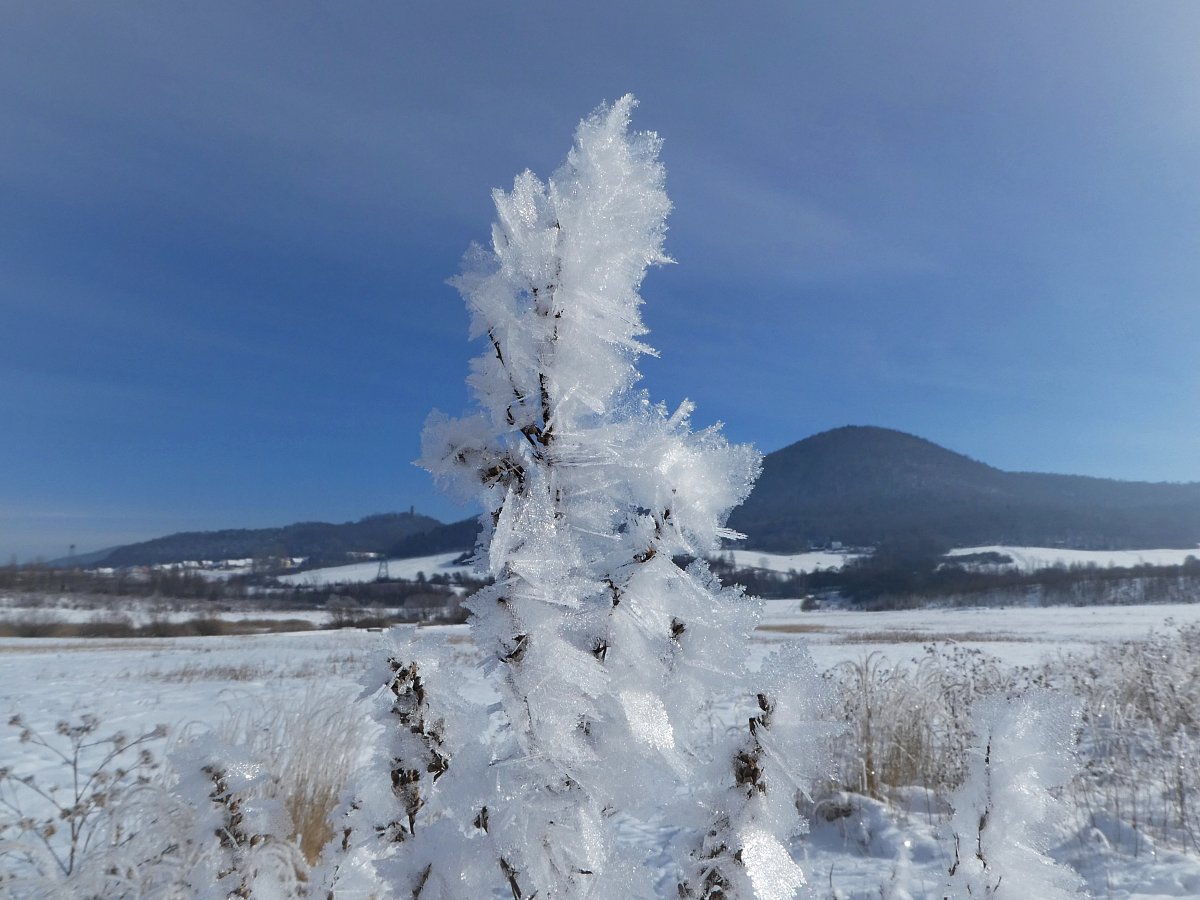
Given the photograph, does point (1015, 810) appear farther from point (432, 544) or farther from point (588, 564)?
point (432, 544)

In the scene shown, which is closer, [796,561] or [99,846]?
[99,846]

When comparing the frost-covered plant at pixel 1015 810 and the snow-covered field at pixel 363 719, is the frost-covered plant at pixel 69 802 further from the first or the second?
the frost-covered plant at pixel 1015 810

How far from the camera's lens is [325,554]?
19512 centimetres

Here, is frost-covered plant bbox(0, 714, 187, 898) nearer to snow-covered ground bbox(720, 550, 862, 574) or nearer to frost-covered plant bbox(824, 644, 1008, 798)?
frost-covered plant bbox(824, 644, 1008, 798)

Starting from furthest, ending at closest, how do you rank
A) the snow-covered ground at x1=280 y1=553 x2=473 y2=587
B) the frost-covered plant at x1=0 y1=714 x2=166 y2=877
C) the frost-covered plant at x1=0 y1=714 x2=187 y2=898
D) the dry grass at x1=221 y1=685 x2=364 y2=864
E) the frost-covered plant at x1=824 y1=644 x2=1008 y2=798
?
1. the snow-covered ground at x1=280 y1=553 x2=473 y2=587
2. the frost-covered plant at x1=824 y1=644 x2=1008 y2=798
3. the dry grass at x1=221 y1=685 x2=364 y2=864
4. the frost-covered plant at x1=0 y1=714 x2=166 y2=877
5. the frost-covered plant at x1=0 y1=714 x2=187 y2=898

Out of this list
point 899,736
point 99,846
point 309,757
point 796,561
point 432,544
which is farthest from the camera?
point 432,544

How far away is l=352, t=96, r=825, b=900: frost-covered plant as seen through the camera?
35.7 inches

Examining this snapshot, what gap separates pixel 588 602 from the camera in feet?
3.35

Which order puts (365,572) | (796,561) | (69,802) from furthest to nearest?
(796,561) → (365,572) → (69,802)

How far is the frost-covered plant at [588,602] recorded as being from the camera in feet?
2.97

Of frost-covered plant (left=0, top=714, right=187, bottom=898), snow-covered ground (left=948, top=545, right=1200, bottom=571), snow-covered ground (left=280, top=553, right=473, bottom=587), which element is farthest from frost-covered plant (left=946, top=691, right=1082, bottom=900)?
snow-covered ground (left=948, top=545, right=1200, bottom=571)

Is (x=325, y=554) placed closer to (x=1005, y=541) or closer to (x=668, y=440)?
(x=1005, y=541)

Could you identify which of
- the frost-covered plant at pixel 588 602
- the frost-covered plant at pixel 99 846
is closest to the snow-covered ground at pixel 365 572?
the frost-covered plant at pixel 99 846

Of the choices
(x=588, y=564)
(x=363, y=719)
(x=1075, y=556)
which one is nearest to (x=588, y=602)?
(x=588, y=564)
